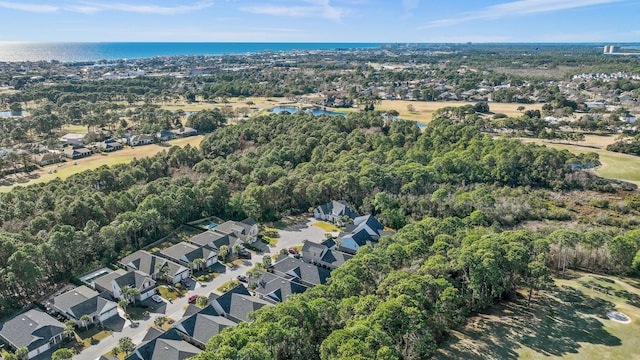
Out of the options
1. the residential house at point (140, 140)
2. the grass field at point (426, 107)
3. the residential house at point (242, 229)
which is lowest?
the residential house at point (242, 229)

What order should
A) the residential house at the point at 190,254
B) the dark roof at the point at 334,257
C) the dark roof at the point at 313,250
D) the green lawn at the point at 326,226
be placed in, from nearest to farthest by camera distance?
the residential house at the point at 190,254, the dark roof at the point at 334,257, the dark roof at the point at 313,250, the green lawn at the point at 326,226

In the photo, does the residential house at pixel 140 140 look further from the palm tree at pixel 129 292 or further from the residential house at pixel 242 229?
the palm tree at pixel 129 292

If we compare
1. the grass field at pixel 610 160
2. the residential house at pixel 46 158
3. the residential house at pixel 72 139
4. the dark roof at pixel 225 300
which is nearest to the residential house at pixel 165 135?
the residential house at pixel 72 139

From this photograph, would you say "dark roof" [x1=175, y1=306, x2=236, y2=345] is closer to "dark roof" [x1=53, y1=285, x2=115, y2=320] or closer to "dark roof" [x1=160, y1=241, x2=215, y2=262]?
"dark roof" [x1=53, y1=285, x2=115, y2=320]

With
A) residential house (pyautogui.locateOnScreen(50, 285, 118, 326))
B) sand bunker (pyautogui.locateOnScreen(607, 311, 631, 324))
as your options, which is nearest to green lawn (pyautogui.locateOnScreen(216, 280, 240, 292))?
residential house (pyautogui.locateOnScreen(50, 285, 118, 326))

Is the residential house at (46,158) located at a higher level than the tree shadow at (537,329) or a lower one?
higher
